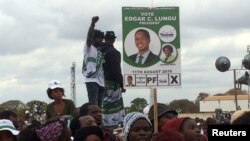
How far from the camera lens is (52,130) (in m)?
6.01

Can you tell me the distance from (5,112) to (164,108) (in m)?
2.03

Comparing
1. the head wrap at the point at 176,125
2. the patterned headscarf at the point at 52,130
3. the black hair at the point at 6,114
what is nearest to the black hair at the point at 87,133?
the patterned headscarf at the point at 52,130

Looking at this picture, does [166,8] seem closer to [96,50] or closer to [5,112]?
[96,50]

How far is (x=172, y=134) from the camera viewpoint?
5.14 meters

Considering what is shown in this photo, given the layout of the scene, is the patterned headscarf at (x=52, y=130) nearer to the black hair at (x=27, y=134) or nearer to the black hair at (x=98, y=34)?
the black hair at (x=27, y=134)

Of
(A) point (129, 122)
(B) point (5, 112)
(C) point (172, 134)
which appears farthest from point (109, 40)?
(C) point (172, 134)

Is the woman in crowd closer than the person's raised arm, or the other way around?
the woman in crowd

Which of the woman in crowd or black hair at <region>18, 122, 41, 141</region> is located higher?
the woman in crowd

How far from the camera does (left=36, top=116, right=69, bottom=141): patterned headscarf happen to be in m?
5.98

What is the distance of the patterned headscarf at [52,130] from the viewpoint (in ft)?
19.6

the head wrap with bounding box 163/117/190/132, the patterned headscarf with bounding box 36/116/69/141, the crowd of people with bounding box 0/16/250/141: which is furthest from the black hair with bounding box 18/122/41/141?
the head wrap with bounding box 163/117/190/132

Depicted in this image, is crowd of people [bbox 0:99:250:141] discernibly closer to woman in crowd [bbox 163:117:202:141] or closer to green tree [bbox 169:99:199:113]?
woman in crowd [bbox 163:117:202:141]

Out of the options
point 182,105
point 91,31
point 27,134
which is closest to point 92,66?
point 91,31

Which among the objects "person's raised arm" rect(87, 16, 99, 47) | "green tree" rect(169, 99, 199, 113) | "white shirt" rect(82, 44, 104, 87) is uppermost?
"person's raised arm" rect(87, 16, 99, 47)
